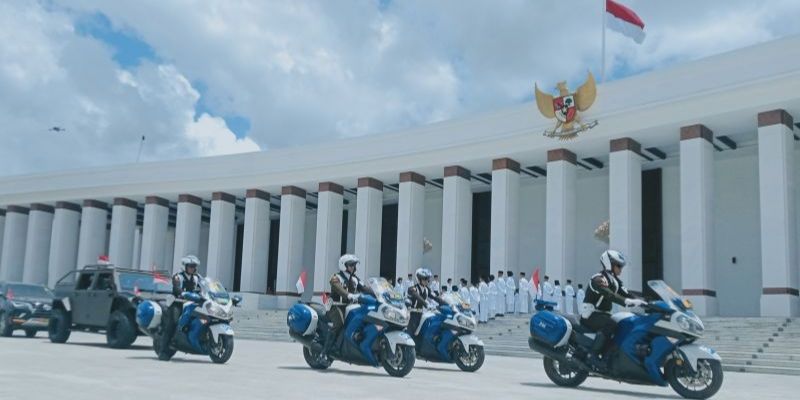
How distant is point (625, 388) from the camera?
10375mm

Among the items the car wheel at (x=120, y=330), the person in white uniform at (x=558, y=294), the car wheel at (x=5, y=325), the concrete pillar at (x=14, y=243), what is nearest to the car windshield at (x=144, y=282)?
the car wheel at (x=120, y=330)

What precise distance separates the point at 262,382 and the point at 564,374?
3.92m

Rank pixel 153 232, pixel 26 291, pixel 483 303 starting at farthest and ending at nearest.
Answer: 1. pixel 153 232
2. pixel 483 303
3. pixel 26 291

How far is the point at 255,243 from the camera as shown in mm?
38781

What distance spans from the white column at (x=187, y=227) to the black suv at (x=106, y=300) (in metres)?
23.5

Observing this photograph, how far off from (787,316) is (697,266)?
330cm

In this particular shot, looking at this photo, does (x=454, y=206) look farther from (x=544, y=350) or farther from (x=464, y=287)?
(x=544, y=350)

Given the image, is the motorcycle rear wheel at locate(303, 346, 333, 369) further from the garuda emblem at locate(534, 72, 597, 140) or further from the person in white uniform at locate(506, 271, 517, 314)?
the garuda emblem at locate(534, 72, 597, 140)

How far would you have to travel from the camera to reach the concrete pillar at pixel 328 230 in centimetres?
3659

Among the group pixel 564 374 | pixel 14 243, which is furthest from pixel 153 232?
pixel 564 374

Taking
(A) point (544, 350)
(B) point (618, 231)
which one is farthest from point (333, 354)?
(B) point (618, 231)

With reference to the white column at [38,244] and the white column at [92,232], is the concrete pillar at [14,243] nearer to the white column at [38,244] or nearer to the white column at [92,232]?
the white column at [38,244]

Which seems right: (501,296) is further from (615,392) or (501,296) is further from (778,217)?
(615,392)

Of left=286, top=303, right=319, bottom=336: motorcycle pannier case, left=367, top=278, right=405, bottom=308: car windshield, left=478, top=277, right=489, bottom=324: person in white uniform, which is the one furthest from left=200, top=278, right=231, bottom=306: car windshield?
left=478, top=277, right=489, bottom=324: person in white uniform
